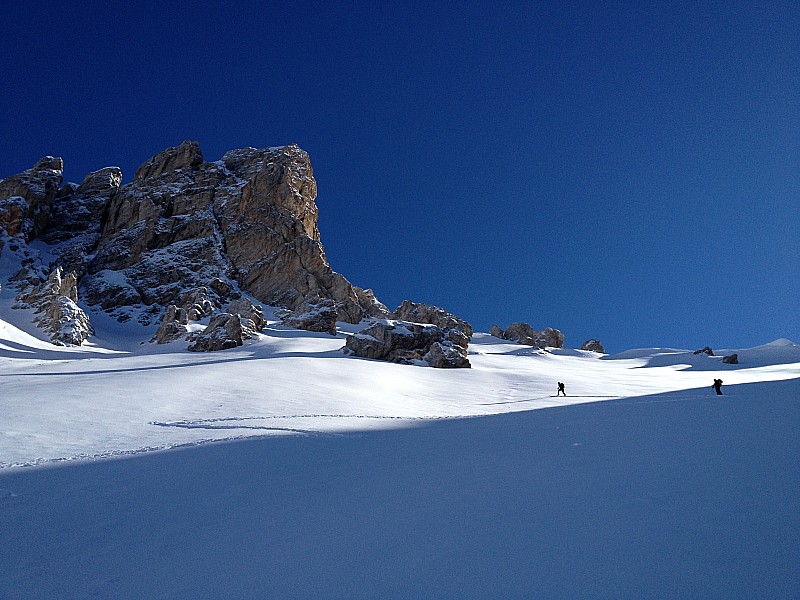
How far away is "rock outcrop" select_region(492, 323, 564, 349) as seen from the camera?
75.3 meters

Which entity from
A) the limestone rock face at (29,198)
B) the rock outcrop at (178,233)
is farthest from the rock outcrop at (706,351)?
the limestone rock face at (29,198)

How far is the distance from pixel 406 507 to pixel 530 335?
77.4 meters

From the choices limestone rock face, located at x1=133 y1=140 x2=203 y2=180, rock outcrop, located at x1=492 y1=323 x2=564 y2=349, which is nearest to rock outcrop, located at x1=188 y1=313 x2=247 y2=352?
rock outcrop, located at x1=492 y1=323 x2=564 y2=349

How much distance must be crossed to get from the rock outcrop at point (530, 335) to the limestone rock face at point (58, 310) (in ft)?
199

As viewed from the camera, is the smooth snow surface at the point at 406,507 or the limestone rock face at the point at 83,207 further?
the limestone rock face at the point at 83,207

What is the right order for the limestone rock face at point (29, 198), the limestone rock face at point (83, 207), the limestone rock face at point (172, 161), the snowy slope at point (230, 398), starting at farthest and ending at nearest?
1. the limestone rock face at point (172, 161)
2. the limestone rock face at point (83, 207)
3. the limestone rock face at point (29, 198)
4. the snowy slope at point (230, 398)

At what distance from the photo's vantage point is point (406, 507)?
5027mm

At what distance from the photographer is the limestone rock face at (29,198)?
245 feet

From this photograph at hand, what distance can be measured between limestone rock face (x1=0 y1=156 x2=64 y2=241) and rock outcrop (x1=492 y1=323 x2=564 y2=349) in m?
82.4

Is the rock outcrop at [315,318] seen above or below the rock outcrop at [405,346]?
above

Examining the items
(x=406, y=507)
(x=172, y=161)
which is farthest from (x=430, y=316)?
(x=172, y=161)

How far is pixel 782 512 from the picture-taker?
417cm

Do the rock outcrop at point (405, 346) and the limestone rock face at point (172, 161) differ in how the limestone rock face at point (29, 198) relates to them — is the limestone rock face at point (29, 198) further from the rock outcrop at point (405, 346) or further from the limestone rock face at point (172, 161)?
the rock outcrop at point (405, 346)

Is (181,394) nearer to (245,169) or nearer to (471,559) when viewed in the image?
(471,559)
